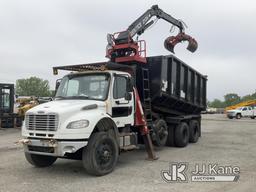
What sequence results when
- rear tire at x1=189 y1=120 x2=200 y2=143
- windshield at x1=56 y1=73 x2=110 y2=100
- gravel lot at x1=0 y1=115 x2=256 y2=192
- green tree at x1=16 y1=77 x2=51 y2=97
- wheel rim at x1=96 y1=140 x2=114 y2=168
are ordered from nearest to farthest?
gravel lot at x1=0 y1=115 x2=256 y2=192
wheel rim at x1=96 y1=140 x2=114 y2=168
windshield at x1=56 y1=73 x2=110 y2=100
rear tire at x1=189 y1=120 x2=200 y2=143
green tree at x1=16 y1=77 x2=51 y2=97

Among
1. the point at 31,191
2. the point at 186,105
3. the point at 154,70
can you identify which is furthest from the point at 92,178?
the point at 186,105

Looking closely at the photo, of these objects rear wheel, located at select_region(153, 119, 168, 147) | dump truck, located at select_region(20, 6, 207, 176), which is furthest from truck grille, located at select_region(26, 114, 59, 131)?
rear wheel, located at select_region(153, 119, 168, 147)

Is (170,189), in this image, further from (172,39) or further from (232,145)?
(172,39)

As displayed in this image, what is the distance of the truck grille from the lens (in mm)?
7437

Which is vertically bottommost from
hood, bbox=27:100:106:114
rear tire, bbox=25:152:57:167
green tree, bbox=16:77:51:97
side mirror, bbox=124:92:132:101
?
rear tire, bbox=25:152:57:167

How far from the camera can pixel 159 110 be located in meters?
11.8

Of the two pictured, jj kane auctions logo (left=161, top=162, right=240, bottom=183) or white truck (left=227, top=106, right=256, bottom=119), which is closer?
jj kane auctions logo (left=161, top=162, right=240, bottom=183)

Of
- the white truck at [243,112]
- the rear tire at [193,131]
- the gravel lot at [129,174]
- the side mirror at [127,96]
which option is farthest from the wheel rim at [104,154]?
the white truck at [243,112]

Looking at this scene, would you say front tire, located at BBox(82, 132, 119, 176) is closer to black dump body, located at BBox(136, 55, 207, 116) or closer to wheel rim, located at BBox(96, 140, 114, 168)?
wheel rim, located at BBox(96, 140, 114, 168)

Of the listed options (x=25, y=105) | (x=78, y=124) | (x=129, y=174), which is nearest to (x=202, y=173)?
(x=129, y=174)

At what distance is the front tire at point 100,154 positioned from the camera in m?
7.54

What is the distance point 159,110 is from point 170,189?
5372 millimetres

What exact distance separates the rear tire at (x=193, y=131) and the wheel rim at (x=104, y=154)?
21.3 ft

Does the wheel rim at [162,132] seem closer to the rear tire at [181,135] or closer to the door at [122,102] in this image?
the rear tire at [181,135]
